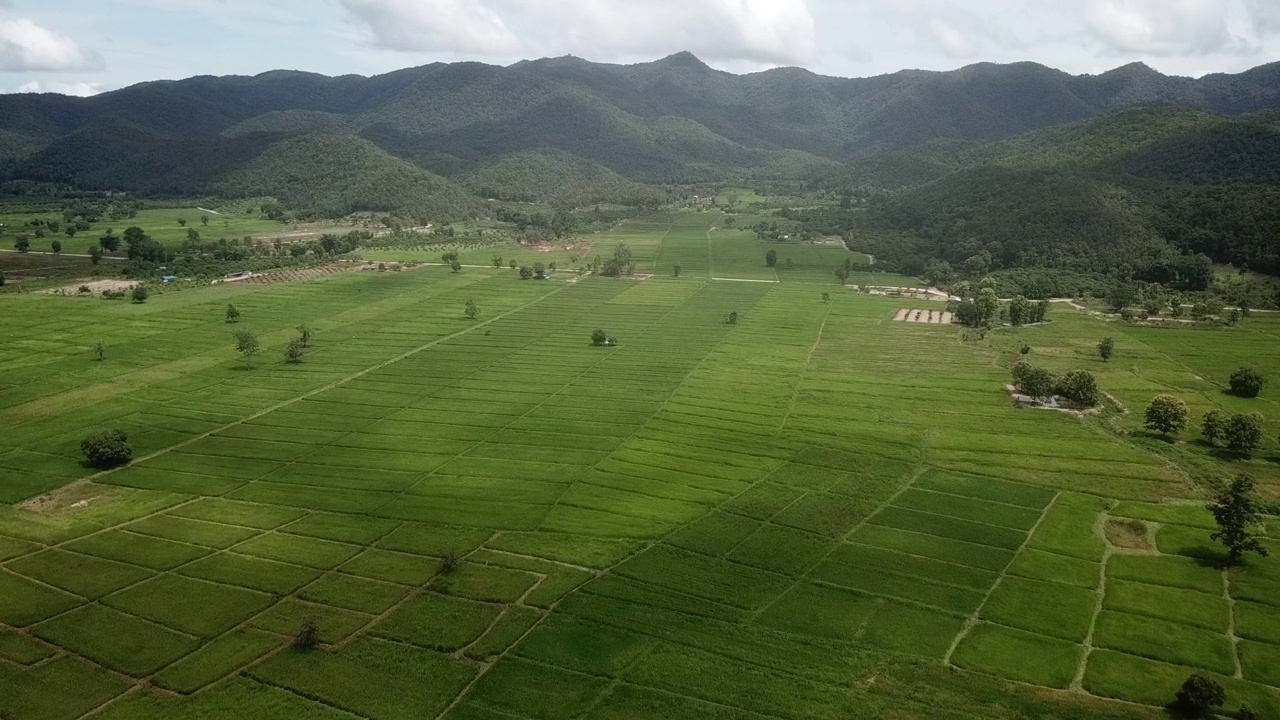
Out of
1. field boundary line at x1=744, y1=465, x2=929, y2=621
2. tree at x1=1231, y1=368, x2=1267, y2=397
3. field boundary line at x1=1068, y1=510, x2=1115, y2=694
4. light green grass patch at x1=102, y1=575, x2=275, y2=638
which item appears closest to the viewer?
field boundary line at x1=1068, y1=510, x2=1115, y2=694

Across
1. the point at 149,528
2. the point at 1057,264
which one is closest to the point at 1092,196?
the point at 1057,264

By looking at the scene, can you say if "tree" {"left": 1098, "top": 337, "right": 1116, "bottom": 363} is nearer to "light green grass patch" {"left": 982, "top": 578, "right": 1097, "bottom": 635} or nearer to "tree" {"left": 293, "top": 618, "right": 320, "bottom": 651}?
"light green grass patch" {"left": 982, "top": 578, "right": 1097, "bottom": 635}

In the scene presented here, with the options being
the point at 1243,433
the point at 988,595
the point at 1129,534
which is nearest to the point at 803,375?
the point at 1243,433

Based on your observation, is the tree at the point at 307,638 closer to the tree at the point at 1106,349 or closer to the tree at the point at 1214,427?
the tree at the point at 1214,427

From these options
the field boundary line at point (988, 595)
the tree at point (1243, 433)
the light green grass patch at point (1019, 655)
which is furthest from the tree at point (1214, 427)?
the light green grass patch at point (1019, 655)

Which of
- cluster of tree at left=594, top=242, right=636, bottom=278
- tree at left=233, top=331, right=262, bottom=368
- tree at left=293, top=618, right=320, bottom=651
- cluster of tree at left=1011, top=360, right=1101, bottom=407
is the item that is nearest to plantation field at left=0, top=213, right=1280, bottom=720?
tree at left=293, top=618, right=320, bottom=651

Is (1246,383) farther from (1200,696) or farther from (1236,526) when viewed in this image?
(1200,696)

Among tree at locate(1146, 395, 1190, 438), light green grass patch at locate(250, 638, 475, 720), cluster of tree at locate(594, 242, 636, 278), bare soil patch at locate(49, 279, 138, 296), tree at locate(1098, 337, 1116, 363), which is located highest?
cluster of tree at locate(594, 242, 636, 278)
